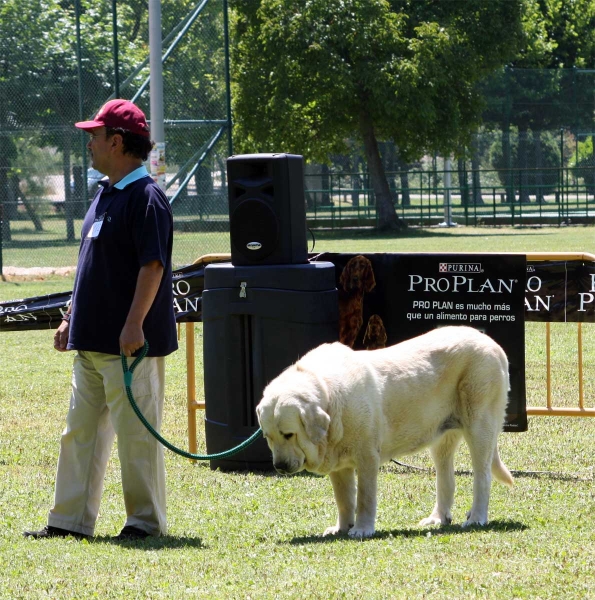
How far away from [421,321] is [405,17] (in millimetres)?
37956

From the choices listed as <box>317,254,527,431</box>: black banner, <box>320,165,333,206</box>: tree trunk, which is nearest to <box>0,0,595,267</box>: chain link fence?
<box>317,254,527,431</box>: black banner

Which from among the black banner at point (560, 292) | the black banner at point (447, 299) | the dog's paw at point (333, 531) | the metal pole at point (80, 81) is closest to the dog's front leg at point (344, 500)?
the dog's paw at point (333, 531)

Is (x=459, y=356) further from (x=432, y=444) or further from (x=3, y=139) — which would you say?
(x=3, y=139)

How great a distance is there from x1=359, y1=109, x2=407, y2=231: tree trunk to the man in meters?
38.6

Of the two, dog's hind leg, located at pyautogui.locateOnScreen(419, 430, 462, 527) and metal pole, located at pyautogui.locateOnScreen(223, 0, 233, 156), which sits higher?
metal pole, located at pyautogui.locateOnScreen(223, 0, 233, 156)


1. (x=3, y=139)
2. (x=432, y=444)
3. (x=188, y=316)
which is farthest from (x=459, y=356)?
(x=3, y=139)

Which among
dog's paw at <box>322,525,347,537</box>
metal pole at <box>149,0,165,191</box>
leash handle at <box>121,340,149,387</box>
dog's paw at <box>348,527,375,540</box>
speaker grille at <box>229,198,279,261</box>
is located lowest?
dog's paw at <box>322,525,347,537</box>

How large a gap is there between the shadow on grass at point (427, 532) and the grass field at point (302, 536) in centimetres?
1

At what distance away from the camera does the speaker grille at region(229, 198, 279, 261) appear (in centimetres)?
730

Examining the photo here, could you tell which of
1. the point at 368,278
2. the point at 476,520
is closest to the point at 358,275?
the point at 368,278

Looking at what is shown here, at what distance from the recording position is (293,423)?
5.41 m

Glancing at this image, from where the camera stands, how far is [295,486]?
7305 millimetres

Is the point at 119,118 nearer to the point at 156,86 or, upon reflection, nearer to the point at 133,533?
the point at 133,533

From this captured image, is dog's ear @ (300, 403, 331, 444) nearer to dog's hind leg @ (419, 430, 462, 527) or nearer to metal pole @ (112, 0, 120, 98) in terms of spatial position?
dog's hind leg @ (419, 430, 462, 527)
